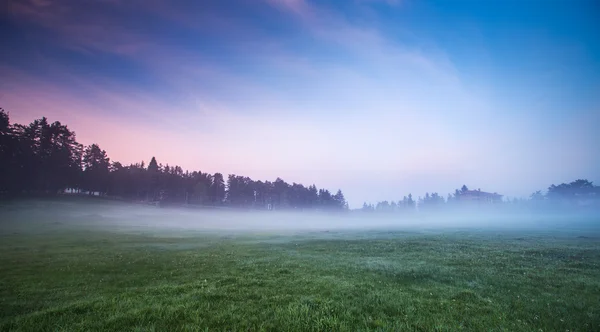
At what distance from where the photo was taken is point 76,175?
4345 inches

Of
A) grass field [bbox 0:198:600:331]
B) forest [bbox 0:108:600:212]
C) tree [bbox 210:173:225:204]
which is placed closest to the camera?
grass field [bbox 0:198:600:331]

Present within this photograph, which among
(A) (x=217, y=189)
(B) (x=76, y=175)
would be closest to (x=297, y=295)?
(B) (x=76, y=175)

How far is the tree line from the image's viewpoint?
286ft

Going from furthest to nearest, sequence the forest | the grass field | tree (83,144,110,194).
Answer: tree (83,144,110,194), the forest, the grass field

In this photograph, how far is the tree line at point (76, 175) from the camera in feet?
286

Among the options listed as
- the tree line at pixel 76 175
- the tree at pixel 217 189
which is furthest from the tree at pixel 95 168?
the tree at pixel 217 189

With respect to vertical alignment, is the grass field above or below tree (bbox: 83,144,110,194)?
below

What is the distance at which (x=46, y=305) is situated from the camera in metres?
11.0

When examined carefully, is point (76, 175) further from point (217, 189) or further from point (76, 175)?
point (217, 189)

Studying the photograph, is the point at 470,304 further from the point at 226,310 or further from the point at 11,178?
the point at 11,178

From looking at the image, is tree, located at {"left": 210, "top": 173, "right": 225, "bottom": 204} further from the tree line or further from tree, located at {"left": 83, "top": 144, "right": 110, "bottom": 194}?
tree, located at {"left": 83, "top": 144, "right": 110, "bottom": 194}

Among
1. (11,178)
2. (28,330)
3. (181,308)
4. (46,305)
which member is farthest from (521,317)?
(11,178)

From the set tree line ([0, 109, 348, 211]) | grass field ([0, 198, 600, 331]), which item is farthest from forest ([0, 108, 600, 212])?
grass field ([0, 198, 600, 331])

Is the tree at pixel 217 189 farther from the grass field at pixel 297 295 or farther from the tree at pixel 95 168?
the grass field at pixel 297 295
